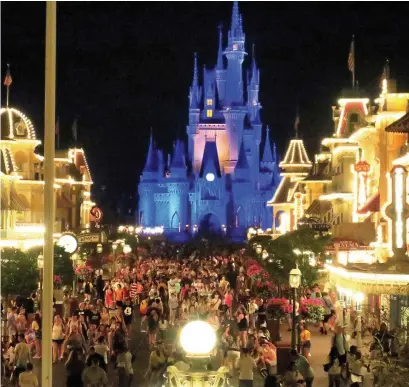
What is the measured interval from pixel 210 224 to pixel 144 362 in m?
113

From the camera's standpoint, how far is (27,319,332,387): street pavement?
784 inches

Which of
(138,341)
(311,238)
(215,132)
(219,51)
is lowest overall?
(138,341)

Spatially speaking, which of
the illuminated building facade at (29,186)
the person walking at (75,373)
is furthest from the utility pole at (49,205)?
the illuminated building facade at (29,186)

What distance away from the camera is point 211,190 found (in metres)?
138

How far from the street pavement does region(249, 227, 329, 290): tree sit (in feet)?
11.9

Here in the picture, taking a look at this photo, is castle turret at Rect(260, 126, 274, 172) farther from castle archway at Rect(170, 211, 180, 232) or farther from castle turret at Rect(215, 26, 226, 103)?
castle archway at Rect(170, 211, 180, 232)

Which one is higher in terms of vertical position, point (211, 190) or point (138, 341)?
point (211, 190)

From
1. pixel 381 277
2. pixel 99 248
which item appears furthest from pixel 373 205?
pixel 99 248

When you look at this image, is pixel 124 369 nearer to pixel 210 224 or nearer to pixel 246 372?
pixel 246 372

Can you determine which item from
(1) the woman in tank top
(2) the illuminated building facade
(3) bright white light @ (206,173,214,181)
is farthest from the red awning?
(3) bright white light @ (206,173,214,181)

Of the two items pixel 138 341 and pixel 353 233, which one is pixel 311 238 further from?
pixel 138 341

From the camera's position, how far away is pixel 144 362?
23672 millimetres

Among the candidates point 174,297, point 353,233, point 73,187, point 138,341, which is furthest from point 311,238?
point 73,187

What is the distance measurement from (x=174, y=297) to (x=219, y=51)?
123532 mm
